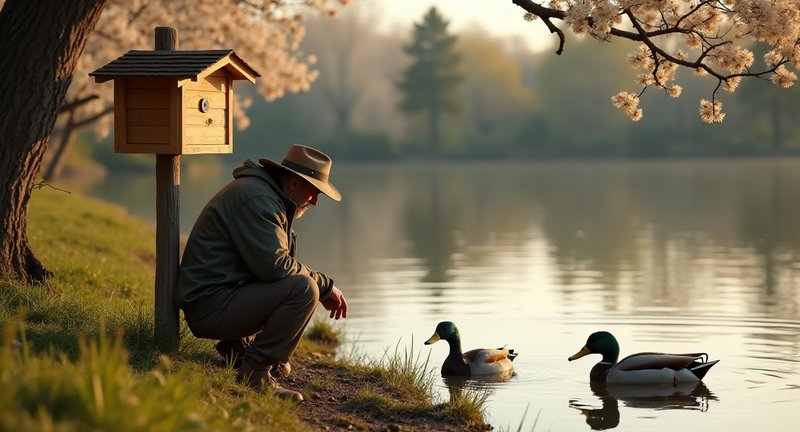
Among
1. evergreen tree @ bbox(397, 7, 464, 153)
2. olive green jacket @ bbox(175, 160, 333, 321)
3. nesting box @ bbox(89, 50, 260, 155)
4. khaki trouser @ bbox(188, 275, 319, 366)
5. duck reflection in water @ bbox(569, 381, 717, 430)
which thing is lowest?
duck reflection in water @ bbox(569, 381, 717, 430)

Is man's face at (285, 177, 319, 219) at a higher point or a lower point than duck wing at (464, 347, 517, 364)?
higher

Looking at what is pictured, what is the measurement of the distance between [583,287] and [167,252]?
867 centimetres

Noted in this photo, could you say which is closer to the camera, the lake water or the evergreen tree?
the lake water

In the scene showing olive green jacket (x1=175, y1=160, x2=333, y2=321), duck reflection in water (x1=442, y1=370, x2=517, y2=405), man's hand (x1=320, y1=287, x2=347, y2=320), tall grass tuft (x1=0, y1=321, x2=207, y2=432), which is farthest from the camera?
duck reflection in water (x1=442, y1=370, x2=517, y2=405)

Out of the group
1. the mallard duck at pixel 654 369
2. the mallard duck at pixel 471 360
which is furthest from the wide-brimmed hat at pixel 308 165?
the mallard duck at pixel 654 369

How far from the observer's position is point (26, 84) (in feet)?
28.3

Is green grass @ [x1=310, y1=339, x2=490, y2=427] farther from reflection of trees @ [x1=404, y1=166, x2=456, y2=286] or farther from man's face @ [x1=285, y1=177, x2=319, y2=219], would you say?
reflection of trees @ [x1=404, y1=166, x2=456, y2=286]

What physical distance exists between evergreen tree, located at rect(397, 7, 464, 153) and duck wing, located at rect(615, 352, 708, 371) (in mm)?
67781

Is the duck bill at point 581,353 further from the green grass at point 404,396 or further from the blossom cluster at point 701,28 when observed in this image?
the blossom cluster at point 701,28

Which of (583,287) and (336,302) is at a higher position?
(336,302)

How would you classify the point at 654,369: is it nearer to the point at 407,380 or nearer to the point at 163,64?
the point at 407,380

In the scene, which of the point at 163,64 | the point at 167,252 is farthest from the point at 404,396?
the point at 163,64

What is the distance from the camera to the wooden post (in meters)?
7.54

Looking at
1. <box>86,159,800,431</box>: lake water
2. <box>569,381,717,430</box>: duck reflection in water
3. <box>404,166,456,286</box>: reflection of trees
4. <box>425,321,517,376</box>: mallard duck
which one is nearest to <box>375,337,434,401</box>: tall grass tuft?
<box>86,159,800,431</box>: lake water
